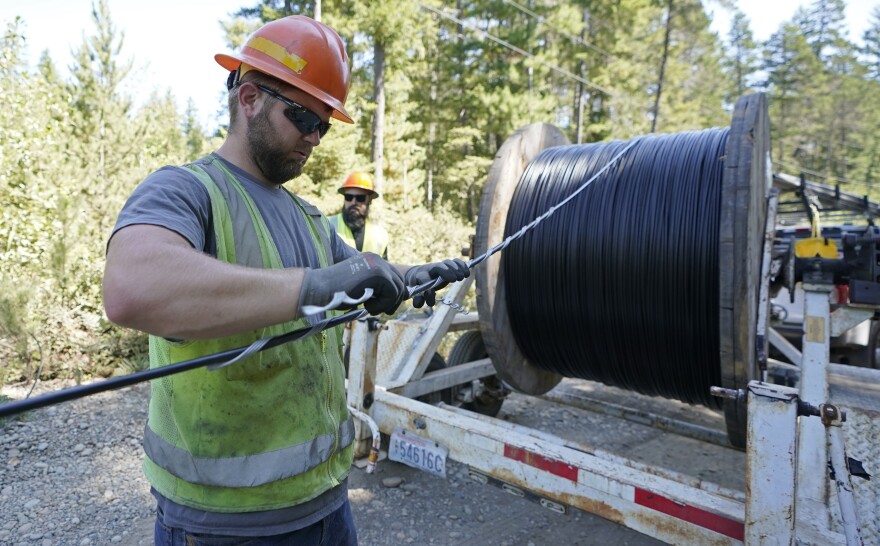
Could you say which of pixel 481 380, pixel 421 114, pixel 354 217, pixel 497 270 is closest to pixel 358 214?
pixel 354 217

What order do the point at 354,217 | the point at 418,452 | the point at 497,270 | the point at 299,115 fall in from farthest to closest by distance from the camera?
1. the point at 354,217
2. the point at 497,270
3. the point at 418,452
4. the point at 299,115

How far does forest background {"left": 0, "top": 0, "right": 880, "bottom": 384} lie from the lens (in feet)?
23.3

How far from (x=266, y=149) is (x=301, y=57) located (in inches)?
11.1

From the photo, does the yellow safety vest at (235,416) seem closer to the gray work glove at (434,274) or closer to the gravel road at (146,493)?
the gray work glove at (434,274)

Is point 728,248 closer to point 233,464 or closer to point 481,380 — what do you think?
point 233,464

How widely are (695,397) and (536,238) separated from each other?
56.0 inches

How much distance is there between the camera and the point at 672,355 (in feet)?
11.4

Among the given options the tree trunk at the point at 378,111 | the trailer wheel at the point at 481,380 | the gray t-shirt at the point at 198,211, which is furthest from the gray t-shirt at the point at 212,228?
the tree trunk at the point at 378,111

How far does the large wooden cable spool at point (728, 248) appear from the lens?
2787 millimetres

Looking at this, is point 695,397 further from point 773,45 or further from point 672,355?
point 773,45

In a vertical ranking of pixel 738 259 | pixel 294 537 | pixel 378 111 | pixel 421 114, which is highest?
pixel 421 114

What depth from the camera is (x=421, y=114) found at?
2602cm

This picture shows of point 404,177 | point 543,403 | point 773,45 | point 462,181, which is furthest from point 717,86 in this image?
point 543,403

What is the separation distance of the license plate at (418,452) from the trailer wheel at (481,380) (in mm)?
1641
